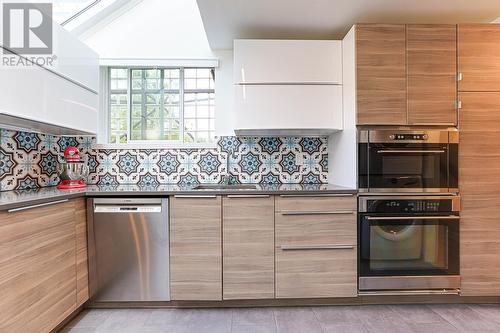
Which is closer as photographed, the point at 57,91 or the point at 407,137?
the point at 57,91

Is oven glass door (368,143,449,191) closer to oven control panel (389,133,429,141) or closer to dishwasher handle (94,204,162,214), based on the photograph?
oven control panel (389,133,429,141)

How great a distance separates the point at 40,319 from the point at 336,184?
230 centimetres

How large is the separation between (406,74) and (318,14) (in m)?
0.82

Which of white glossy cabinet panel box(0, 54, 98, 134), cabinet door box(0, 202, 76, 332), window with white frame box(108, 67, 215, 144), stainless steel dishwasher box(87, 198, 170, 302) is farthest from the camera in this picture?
window with white frame box(108, 67, 215, 144)

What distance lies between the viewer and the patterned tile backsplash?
272cm

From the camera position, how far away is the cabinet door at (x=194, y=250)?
2.09m

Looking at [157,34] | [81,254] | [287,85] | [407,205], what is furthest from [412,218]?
[157,34]

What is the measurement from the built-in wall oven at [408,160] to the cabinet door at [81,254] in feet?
6.86

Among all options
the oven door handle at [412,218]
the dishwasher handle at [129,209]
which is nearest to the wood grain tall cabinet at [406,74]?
the oven door handle at [412,218]

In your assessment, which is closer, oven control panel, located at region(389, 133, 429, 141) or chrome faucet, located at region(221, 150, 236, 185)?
oven control panel, located at region(389, 133, 429, 141)

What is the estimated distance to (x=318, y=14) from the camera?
2.18 meters

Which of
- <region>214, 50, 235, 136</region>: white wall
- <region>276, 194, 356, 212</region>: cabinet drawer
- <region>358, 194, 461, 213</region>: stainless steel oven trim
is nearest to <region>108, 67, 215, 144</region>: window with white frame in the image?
<region>214, 50, 235, 136</region>: white wall

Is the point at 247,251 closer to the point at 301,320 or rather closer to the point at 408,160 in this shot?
the point at 301,320

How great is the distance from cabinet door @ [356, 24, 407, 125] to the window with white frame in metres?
1.45
